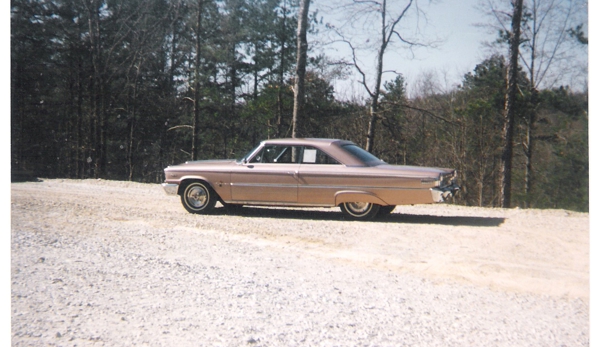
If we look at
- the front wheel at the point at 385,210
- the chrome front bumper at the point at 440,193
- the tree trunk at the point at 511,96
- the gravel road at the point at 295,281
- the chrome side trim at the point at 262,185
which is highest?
the tree trunk at the point at 511,96

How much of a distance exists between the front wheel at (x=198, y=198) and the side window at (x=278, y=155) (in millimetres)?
953

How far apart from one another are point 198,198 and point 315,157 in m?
2.19

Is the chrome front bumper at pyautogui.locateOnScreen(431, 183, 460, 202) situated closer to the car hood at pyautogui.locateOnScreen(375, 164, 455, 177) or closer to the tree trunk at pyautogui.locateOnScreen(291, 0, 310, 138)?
the car hood at pyautogui.locateOnScreen(375, 164, 455, 177)

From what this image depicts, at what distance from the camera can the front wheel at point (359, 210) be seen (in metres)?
7.57

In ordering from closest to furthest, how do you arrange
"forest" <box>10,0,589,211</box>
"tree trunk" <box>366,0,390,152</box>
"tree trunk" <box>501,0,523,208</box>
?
"forest" <box>10,0,589,211</box> < "tree trunk" <box>501,0,523,208</box> < "tree trunk" <box>366,0,390,152</box>

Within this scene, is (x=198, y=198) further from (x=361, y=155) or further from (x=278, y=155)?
(x=361, y=155)

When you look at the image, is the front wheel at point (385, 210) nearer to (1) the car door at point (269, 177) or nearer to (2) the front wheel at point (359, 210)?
(2) the front wheel at point (359, 210)

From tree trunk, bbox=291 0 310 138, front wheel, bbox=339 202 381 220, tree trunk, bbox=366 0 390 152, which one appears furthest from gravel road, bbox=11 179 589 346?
tree trunk, bbox=366 0 390 152

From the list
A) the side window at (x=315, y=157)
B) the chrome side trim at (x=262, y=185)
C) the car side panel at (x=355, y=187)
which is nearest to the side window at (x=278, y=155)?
the side window at (x=315, y=157)

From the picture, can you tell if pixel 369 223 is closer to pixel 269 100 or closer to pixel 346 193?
pixel 346 193

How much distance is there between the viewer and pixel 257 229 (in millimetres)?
6934

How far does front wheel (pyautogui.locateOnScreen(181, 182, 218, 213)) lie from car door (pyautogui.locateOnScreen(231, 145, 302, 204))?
443mm

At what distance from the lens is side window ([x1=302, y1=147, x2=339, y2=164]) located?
308 inches
